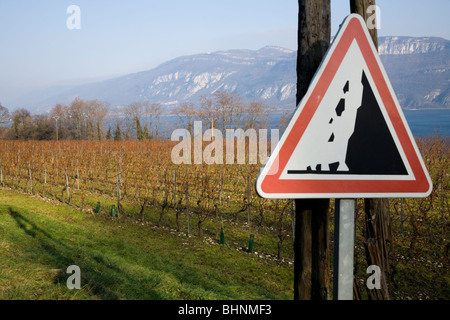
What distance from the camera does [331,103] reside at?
1415mm

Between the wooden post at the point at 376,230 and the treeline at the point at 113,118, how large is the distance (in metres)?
48.3

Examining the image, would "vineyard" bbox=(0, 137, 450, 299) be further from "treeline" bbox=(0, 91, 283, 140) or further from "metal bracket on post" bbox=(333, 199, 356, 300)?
"treeline" bbox=(0, 91, 283, 140)

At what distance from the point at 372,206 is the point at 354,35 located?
1199 mm

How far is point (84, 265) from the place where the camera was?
236 inches

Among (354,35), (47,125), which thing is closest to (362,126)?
(354,35)

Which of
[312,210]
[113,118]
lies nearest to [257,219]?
[312,210]

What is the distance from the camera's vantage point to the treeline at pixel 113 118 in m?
52.4

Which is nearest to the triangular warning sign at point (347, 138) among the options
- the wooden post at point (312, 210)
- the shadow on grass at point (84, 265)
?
the wooden post at point (312, 210)

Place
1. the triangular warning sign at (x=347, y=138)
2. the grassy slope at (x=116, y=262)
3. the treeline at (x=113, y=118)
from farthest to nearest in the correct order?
the treeline at (x=113, y=118) → the grassy slope at (x=116, y=262) → the triangular warning sign at (x=347, y=138)

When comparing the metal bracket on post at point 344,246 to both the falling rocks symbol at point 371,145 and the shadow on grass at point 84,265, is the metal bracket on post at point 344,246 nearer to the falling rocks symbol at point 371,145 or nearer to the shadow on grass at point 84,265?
the falling rocks symbol at point 371,145

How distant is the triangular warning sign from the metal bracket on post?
58 mm

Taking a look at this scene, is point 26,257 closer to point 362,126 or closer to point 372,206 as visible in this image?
point 372,206

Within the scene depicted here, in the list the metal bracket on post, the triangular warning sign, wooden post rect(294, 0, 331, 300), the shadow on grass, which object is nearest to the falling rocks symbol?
the triangular warning sign

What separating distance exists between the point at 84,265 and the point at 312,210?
5.32 m
